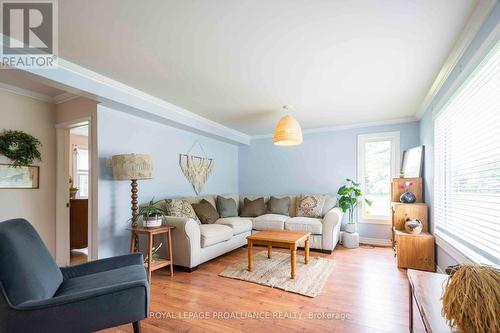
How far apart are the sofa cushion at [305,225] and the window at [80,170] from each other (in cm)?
467

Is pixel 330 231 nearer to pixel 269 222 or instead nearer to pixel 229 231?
pixel 269 222

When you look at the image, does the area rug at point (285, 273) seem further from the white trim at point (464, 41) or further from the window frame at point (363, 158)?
the white trim at point (464, 41)

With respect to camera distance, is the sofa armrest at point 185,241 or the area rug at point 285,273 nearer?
the area rug at point 285,273

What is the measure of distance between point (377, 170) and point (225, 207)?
2971 mm

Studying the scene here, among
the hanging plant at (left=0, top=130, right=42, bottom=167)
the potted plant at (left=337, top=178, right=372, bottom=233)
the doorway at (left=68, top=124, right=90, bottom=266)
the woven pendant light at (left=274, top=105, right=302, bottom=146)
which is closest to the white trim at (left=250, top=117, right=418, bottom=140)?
the potted plant at (left=337, top=178, right=372, bottom=233)

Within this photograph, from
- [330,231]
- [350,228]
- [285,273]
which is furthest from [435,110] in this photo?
[285,273]

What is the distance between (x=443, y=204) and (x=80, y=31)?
400 centimetres

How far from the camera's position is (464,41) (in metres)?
2.04

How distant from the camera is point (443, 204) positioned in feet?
9.64

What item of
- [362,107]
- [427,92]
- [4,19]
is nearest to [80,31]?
[4,19]

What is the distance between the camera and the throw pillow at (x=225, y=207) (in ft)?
15.5

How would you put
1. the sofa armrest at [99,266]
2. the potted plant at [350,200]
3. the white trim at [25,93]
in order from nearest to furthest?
the sofa armrest at [99,266]
the white trim at [25,93]
the potted plant at [350,200]

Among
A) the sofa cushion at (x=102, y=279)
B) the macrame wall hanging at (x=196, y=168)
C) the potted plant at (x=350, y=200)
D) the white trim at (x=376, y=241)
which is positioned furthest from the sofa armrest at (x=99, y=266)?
the white trim at (x=376, y=241)

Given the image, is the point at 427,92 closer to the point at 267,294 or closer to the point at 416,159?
the point at 416,159
